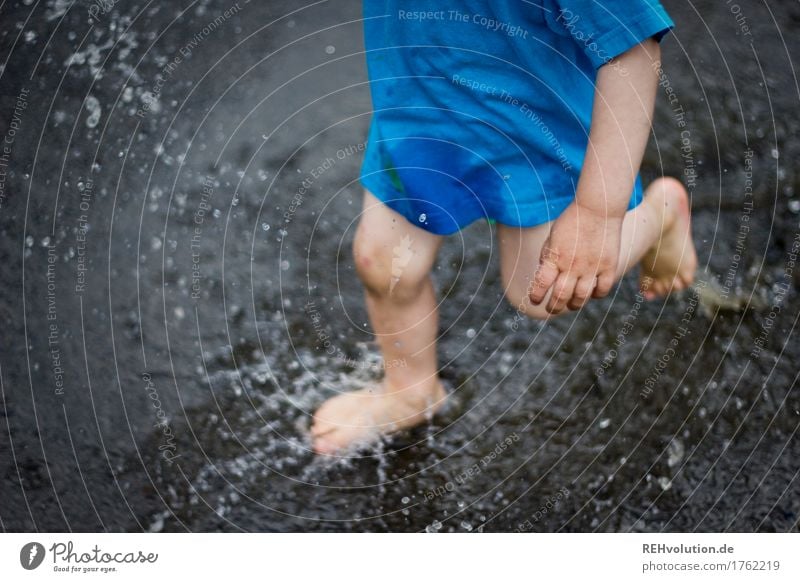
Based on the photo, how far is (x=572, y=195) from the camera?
496 mm

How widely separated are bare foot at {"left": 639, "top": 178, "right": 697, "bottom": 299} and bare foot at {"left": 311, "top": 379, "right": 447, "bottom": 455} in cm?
18

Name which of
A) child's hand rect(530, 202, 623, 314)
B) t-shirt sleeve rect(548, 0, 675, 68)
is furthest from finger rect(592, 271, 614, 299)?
t-shirt sleeve rect(548, 0, 675, 68)

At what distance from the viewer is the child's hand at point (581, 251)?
0.47m

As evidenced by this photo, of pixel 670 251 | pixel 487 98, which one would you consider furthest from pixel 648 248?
pixel 487 98

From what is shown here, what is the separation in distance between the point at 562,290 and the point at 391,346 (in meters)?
0.14

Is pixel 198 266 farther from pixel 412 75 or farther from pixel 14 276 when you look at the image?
Answer: pixel 412 75

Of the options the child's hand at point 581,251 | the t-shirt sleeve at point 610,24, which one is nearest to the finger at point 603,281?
the child's hand at point 581,251

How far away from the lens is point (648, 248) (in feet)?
1.91

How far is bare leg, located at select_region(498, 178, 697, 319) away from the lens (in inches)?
21.6

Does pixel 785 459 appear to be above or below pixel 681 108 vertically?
below

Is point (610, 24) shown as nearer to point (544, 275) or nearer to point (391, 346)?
point (544, 275)

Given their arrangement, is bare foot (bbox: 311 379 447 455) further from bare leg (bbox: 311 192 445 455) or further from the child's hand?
the child's hand
